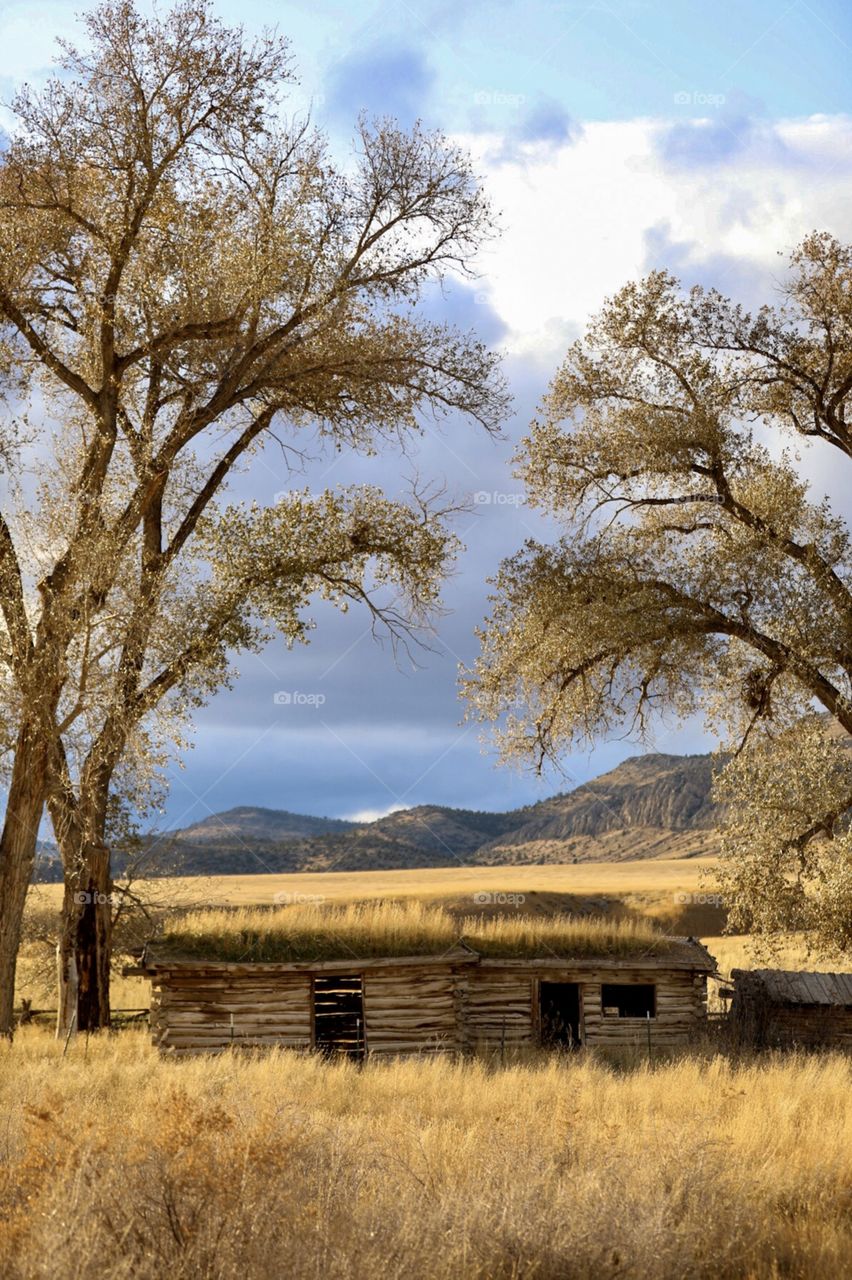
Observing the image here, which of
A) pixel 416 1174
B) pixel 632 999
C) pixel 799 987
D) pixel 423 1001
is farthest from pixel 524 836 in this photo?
pixel 416 1174

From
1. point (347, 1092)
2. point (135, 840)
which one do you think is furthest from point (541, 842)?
point (347, 1092)

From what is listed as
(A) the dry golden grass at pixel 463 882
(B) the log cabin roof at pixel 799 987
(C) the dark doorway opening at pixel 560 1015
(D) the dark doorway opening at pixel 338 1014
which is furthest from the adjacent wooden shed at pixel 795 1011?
(A) the dry golden grass at pixel 463 882

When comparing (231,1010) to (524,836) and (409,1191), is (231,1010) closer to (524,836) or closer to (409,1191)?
(409,1191)

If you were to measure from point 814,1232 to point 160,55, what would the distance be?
21.2 metres

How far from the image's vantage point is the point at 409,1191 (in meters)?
9.30

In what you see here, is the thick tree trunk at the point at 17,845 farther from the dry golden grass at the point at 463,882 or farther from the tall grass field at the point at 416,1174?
the dry golden grass at the point at 463,882

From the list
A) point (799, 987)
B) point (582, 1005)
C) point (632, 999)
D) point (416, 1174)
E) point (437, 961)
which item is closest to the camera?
point (416, 1174)

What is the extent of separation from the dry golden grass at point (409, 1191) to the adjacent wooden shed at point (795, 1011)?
1177 centimetres

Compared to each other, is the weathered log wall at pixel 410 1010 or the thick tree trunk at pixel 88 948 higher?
the thick tree trunk at pixel 88 948

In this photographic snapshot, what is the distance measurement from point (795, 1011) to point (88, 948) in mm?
15607

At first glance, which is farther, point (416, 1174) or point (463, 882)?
point (463, 882)

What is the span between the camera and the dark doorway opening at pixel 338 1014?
25672 millimetres

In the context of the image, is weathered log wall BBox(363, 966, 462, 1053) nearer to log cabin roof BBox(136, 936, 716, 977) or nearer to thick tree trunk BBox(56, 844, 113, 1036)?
log cabin roof BBox(136, 936, 716, 977)

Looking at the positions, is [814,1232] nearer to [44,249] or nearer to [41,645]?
[41,645]
